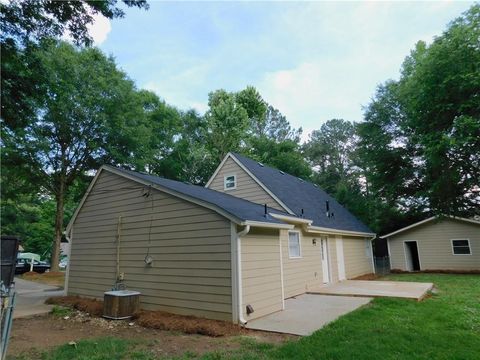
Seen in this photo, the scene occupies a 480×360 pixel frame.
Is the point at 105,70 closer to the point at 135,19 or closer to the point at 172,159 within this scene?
the point at 172,159

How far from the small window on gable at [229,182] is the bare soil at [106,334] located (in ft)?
26.5

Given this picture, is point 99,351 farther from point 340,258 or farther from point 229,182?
point 340,258

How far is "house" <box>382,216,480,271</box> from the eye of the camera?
17.3m

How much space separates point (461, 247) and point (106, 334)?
18750 mm

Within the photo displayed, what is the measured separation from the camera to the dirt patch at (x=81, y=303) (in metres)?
8.01

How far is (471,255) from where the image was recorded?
56.5 feet

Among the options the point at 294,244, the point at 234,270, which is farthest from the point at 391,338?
the point at 294,244

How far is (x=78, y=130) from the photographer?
758 inches

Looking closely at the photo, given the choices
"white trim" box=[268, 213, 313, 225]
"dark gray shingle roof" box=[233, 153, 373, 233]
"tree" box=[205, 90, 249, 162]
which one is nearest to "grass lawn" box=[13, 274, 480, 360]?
"white trim" box=[268, 213, 313, 225]

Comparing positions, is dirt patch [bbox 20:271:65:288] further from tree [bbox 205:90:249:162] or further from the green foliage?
tree [bbox 205:90:249:162]

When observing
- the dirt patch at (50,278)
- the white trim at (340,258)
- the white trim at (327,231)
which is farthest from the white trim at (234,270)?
the dirt patch at (50,278)

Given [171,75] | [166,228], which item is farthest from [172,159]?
[166,228]

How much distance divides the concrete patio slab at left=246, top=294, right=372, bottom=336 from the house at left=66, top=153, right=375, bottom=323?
0.34 meters

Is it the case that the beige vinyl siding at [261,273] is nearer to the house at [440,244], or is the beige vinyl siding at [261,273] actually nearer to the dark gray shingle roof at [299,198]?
the dark gray shingle roof at [299,198]
